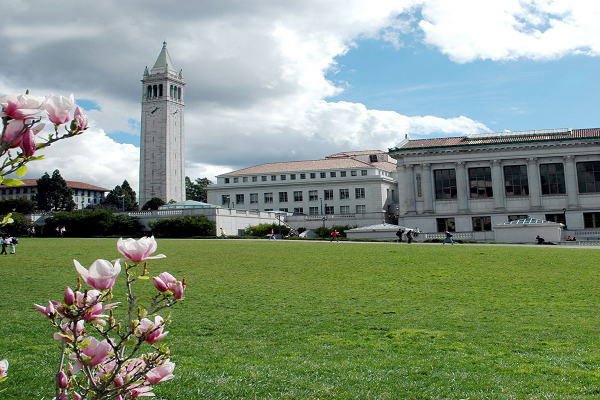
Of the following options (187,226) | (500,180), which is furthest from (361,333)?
(500,180)

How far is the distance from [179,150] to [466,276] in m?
119

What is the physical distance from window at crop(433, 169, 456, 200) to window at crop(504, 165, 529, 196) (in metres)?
6.56

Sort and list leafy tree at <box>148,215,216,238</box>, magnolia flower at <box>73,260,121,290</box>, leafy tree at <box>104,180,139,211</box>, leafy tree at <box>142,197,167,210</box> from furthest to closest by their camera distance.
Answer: leafy tree at <box>104,180,139,211</box> → leafy tree at <box>142,197,167,210</box> → leafy tree at <box>148,215,216,238</box> → magnolia flower at <box>73,260,121,290</box>

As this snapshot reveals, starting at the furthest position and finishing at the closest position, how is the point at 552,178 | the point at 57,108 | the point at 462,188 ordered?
the point at 462,188
the point at 552,178
the point at 57,108

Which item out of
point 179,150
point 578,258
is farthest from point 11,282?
point 179,150

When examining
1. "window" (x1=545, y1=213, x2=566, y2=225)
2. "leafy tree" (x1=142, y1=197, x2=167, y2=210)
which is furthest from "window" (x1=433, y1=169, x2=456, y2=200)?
"leafy tree" (x1=142, y1=197, x2=167, y2=210)

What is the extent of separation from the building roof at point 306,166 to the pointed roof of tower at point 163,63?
1812 inches

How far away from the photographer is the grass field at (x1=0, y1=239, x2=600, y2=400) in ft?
22.5

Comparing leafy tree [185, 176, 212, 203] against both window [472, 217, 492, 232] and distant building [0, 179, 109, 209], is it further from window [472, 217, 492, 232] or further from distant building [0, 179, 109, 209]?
window [472, 217, 492, 232]

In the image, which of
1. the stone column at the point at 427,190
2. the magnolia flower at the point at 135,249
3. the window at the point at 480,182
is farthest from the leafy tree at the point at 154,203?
the magnolia flower at the point at 135,249

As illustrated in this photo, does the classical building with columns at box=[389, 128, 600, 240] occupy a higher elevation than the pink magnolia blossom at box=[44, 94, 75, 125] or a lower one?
higher

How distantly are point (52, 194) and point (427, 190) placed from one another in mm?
91261

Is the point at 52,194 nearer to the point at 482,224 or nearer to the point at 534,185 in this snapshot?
the point at 482,224

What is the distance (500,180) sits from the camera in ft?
212
